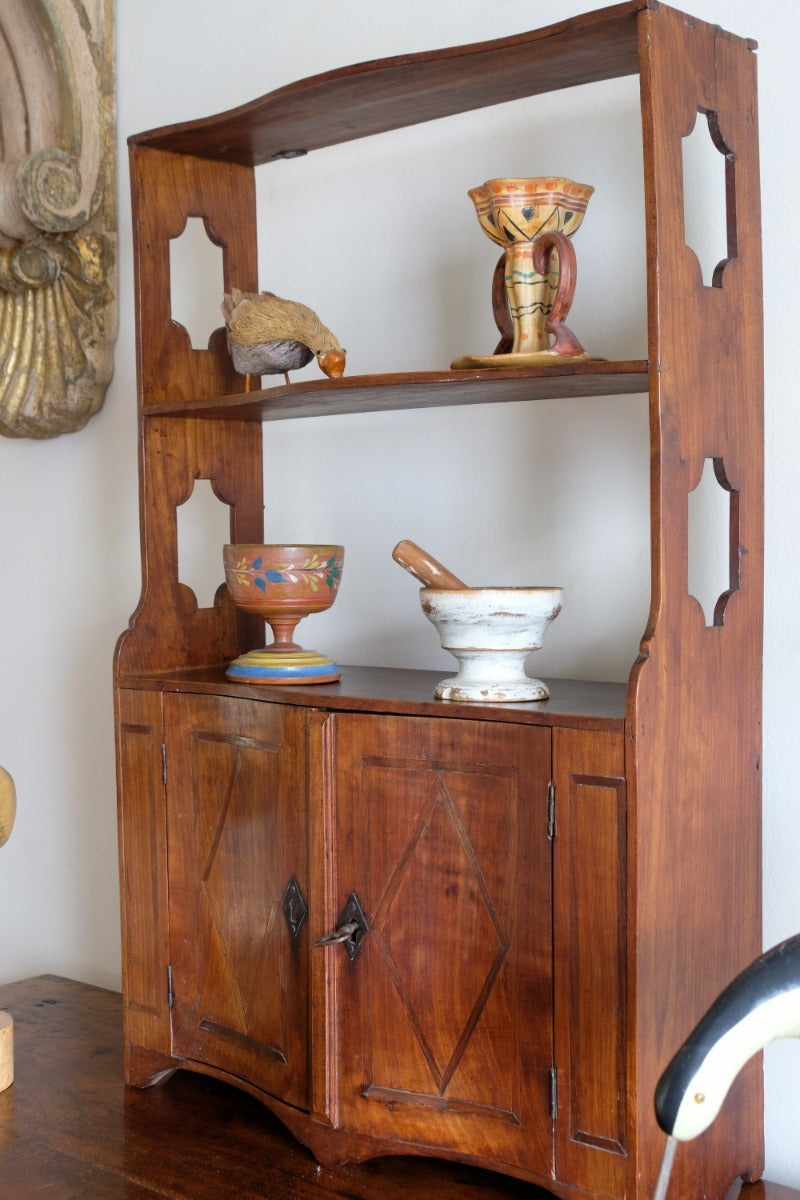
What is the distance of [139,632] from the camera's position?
1954 mm

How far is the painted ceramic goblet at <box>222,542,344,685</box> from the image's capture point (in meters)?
1.82

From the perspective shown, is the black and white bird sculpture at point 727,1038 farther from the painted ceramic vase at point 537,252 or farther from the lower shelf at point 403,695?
the painted ceramic vase at point 537,252

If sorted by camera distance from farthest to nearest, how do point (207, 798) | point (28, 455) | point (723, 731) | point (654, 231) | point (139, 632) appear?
point (28, 455) → point (139, 632) → point (207, 798) → point (723, 731) → point (654, 231)

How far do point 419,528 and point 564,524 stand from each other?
0.26 meters

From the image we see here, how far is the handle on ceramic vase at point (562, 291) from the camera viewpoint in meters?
1.58

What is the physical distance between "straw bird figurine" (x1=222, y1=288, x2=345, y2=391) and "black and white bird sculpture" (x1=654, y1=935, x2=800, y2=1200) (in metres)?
1.09

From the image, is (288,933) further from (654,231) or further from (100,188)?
(100,188)

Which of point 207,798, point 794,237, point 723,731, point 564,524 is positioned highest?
point 794,237

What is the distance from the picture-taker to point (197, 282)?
2363 mm

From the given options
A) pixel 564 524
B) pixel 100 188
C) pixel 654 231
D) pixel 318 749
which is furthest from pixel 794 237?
pixel 100 188

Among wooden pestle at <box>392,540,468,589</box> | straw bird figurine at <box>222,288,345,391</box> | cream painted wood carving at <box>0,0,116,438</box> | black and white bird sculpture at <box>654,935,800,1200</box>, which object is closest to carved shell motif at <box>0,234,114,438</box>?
cream painted wood carving at <box>0,0,116,438</box>

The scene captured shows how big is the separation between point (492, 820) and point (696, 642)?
296 millimetres

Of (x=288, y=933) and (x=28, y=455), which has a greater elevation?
(x=28, y=455)

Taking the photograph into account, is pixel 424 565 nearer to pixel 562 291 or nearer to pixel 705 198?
pixel 562 291
